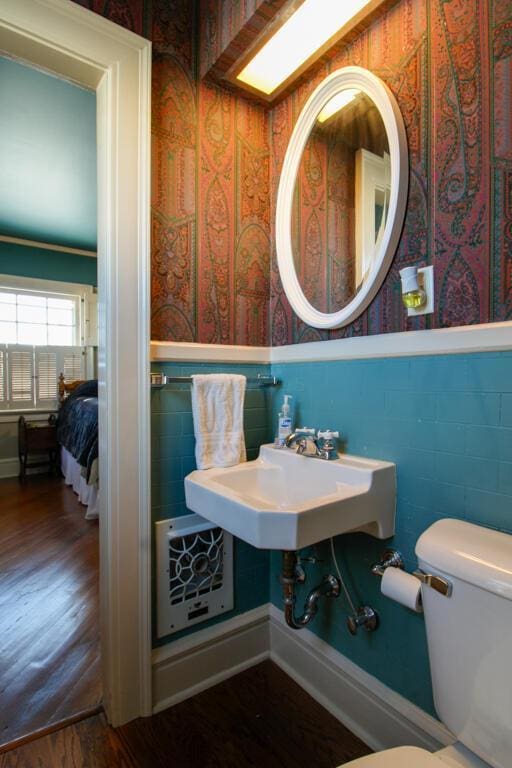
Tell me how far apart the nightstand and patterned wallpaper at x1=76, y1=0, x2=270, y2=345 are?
3239 mm

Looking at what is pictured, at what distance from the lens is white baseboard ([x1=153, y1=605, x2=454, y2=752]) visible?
106 cm

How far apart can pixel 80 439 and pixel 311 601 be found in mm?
2445

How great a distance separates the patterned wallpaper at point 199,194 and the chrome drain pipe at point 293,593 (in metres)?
0.79

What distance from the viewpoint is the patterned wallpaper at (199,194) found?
4.19 feet

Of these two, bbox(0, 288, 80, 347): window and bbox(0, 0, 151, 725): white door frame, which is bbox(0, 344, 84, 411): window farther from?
bbox(0, 0, 151, 725): white door frame

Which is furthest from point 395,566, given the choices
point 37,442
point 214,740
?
point 37,442

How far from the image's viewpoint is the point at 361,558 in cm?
118

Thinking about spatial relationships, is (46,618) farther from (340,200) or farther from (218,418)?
(340,200)

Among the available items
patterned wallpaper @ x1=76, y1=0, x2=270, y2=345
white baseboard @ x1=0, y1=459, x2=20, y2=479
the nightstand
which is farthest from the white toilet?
white baseboard @ x1=0, y1=459, x2=20, y2=479

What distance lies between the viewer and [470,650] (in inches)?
28.0

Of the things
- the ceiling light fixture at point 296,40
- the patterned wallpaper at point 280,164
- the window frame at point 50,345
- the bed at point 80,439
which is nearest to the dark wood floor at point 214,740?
the patterned wallpaper at point 280,164

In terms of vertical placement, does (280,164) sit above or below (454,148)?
above

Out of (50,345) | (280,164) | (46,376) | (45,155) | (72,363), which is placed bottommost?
(46,376)

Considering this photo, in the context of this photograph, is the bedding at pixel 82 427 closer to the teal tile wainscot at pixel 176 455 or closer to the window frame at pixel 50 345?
the window frame at pixel 50 345
